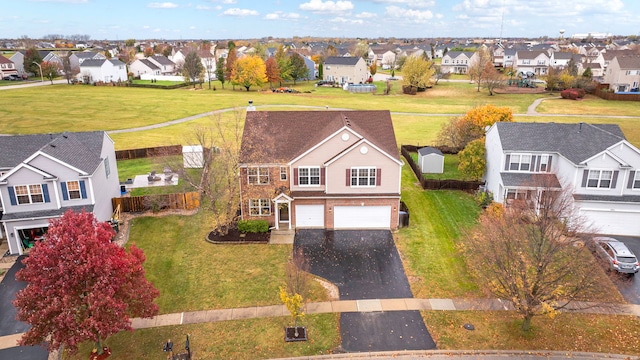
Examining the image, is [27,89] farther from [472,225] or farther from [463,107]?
[472,225]

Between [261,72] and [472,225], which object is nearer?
[472,225]

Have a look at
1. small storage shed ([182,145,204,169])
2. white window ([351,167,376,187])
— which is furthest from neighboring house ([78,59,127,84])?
white window ([351,167,376,187])

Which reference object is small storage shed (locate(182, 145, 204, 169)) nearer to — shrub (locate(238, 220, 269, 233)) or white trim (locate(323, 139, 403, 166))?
shrub (locate(238, 220, 269, 233))

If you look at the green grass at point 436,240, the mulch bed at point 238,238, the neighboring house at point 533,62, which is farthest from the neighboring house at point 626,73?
the mulch bed at point 238,238

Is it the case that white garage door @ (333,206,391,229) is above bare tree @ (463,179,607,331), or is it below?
below

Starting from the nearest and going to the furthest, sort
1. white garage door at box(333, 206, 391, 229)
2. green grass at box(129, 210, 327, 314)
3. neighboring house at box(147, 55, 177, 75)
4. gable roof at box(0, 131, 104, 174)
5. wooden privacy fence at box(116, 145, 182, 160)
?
1. green grass at box(129, 210, 327, 314)
2. gable roof at box(0, 131, 104, 174)
3. white garage door at box(333, 206, 391, 229)
4. wooden privacy fence at box(116, 145, 182, 160)
5. neighboring house at box(147, 55, 177, 75)

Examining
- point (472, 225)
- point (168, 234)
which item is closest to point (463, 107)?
point (472, 225)

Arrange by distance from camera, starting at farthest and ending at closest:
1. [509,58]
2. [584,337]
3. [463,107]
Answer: [509,58] → [463,107] → [584,337]

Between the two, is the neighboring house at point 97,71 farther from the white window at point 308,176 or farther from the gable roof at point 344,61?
the white window at point 308,176
